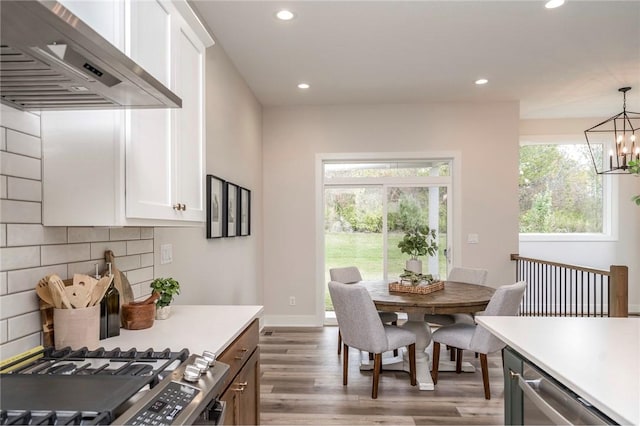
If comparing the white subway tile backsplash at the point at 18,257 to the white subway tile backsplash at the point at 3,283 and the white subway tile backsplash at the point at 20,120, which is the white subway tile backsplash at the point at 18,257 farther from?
the white subway tile backsplash at the point at 20,120

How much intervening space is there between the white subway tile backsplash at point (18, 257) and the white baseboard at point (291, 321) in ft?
12.7

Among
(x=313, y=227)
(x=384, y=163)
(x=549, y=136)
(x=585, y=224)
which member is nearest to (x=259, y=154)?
(x=313, y=227)

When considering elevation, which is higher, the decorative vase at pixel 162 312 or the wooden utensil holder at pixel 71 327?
the wooden utensil holder at pixel 71 327

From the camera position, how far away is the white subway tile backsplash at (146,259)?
1984mm

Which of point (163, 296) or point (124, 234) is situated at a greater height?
point (124, 234)

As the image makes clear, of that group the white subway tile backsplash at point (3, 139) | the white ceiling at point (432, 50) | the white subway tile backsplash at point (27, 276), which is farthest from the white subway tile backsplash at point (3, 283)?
the white ceiling at point (432, 50)

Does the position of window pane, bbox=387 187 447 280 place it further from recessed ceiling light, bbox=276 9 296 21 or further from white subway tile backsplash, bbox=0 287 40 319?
white subway tile backsplash, bbox=0 287 40 319

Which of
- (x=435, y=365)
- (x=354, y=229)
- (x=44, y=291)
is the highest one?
(x=354, y=229)

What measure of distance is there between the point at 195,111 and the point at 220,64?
1605 mm

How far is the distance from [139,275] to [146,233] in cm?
22

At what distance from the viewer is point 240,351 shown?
1.64m

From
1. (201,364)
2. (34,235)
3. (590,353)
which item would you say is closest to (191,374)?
(201,364)

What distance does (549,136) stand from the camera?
18.4ft

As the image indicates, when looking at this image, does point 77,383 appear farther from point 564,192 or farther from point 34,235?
point 564,192
